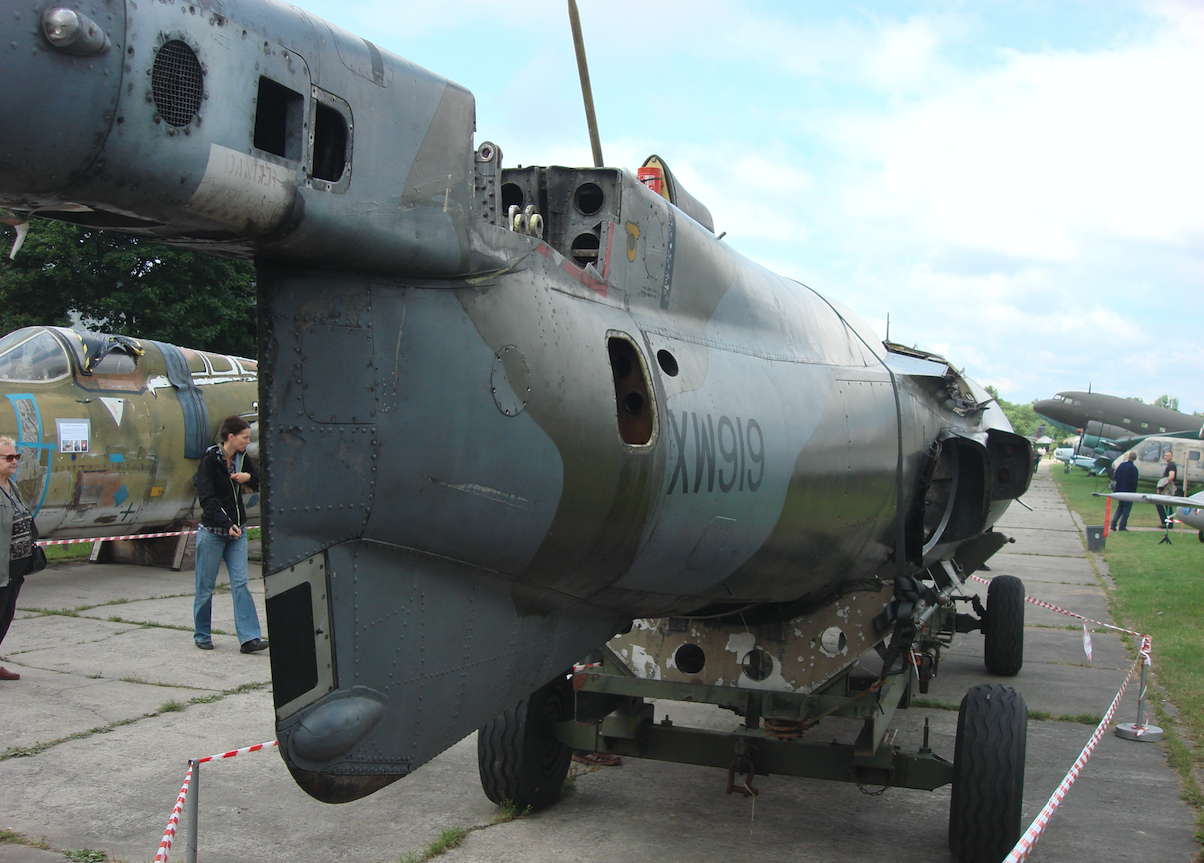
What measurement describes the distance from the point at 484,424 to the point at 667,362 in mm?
923

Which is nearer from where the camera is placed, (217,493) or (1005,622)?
(217,493)

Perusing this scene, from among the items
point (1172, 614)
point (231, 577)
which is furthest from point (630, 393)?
point (1172, 614)

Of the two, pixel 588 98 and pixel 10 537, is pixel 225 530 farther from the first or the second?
pixel 588 98

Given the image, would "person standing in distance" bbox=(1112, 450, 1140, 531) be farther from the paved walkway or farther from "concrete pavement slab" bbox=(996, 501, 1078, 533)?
the paved walkway

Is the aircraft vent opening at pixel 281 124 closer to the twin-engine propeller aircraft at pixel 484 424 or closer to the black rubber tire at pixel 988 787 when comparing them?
the twin-engine propeller aircraft at pixel 484 424

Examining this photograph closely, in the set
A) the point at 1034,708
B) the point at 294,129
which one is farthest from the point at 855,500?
the point at 1034,708

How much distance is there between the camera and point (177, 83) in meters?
1.95

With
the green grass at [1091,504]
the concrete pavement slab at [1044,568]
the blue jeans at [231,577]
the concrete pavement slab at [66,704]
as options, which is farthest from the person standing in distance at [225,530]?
the green grass at [1091,504]

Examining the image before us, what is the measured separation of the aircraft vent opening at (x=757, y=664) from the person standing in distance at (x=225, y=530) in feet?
14.6

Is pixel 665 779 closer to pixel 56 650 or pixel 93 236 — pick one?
pixel 56 650

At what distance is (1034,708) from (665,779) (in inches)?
138

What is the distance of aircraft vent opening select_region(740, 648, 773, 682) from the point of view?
458 centimetres

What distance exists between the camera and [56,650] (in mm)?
7418

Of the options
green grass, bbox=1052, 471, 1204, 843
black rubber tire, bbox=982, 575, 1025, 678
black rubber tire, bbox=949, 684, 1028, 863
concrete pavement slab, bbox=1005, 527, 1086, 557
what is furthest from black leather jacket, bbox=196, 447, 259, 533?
concrete pavement slab, bbox=1005, 527, 1086, 557
